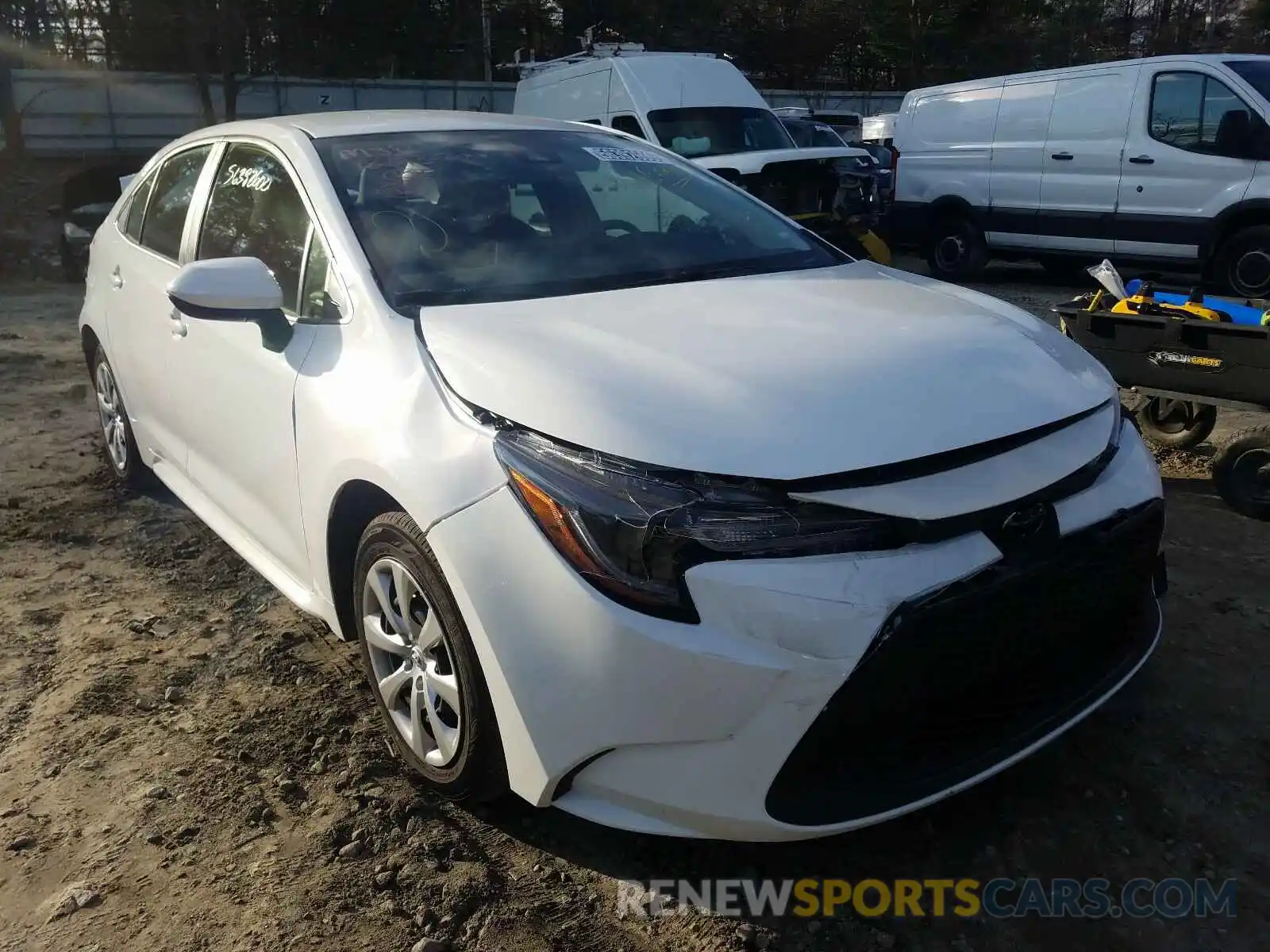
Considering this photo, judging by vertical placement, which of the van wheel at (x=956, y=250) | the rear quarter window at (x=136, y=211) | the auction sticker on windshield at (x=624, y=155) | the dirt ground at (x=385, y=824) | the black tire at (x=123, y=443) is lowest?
the dirt ground at (x=385, y=824)

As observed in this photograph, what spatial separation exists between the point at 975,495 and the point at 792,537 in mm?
382

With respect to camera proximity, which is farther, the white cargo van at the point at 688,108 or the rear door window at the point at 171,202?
the white cargo van at the point at 688,108

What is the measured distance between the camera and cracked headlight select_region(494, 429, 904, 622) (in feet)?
6.35

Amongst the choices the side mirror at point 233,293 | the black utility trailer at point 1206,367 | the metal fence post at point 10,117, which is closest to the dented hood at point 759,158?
the black utility trailer at point 1206,367

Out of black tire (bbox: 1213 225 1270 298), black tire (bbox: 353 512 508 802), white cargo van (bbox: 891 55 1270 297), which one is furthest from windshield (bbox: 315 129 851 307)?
white cargo van (bbox: 891 55 1270 297)

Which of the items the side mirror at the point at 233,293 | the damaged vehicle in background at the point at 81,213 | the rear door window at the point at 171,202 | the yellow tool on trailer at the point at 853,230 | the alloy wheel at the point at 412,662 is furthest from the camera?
the damaged vehicle in background at the point at 81,213

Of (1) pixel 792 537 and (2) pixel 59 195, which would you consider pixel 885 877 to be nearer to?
(1) pixel 792 537

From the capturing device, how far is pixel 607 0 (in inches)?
1157

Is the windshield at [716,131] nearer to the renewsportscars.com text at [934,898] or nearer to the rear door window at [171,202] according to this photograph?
the rear door window at [171,202]

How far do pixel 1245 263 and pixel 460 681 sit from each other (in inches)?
346

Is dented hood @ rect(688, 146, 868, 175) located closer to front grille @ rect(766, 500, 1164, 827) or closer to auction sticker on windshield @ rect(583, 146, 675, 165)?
auction sticker on windshield @ rect(583, 146, 675, 165)

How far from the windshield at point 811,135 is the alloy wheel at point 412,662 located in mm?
13000

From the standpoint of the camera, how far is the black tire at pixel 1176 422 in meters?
4.91

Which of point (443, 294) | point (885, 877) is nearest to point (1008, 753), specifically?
point (885, 877)
